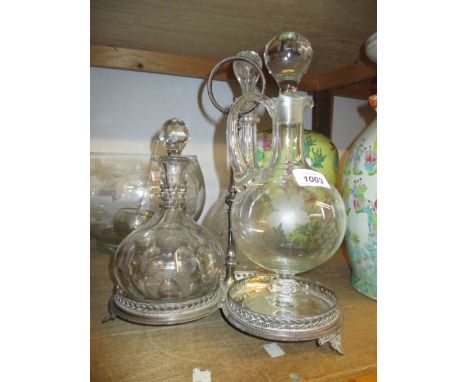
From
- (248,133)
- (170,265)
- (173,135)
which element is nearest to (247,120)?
(248,133)

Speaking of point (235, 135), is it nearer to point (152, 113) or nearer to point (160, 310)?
point (160, 310)

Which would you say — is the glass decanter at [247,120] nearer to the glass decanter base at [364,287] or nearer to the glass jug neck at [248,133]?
the glass jug neck at [248,133]

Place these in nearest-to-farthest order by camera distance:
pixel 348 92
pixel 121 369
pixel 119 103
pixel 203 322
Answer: pixel 121 369
pixel 203 322
pixel 119 103
pixel 348 92

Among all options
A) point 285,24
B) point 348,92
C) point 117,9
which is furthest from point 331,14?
point 348,92

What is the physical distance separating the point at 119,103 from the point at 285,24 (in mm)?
438

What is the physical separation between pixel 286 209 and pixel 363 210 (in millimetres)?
155

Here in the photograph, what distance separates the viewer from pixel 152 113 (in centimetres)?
86

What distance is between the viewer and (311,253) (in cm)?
40

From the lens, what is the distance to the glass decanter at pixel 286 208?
397 mm

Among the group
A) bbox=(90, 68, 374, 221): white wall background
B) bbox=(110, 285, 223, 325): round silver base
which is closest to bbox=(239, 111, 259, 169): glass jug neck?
bbox=(110, 285, 223, 325): round silver base

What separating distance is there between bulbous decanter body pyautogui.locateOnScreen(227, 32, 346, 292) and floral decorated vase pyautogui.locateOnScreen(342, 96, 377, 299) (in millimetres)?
87

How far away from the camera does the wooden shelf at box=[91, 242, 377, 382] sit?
1.03 ft
